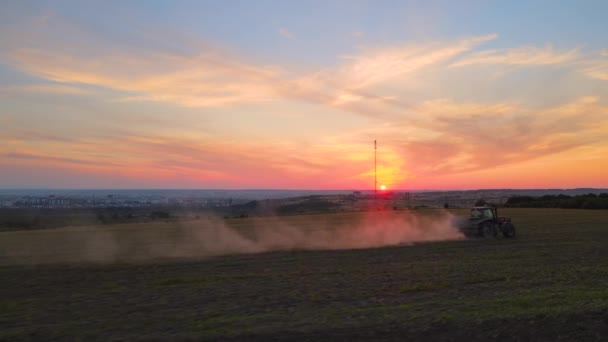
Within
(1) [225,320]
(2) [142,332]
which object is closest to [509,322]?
(1) [225,320]

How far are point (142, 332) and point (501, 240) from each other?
23.1 meters

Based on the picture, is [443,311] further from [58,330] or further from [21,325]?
[21,325]

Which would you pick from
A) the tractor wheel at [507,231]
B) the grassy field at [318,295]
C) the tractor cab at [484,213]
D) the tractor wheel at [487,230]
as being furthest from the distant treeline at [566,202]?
the grassy field at [318,295]

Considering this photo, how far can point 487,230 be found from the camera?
30000 mm

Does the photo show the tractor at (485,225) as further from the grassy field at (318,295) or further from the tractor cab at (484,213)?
the grassy field at (318,295)

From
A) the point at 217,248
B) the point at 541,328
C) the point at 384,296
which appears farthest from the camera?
the point at 217,248

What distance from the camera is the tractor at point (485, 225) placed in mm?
29969

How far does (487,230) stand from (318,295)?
18.9 m

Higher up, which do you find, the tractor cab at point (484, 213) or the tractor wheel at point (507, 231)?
the tractor cab at point (484, 213)

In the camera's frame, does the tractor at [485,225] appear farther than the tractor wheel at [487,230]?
Yes

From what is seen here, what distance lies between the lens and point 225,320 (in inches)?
450

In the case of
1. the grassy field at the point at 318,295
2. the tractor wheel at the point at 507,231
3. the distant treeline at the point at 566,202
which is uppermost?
the distant treeline at the point at 566,202

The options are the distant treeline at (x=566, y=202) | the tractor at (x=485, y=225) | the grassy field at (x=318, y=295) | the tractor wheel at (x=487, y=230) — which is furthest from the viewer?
the distant treeline at (x=566, y=202)

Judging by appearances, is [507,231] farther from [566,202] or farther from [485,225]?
[566,202]
